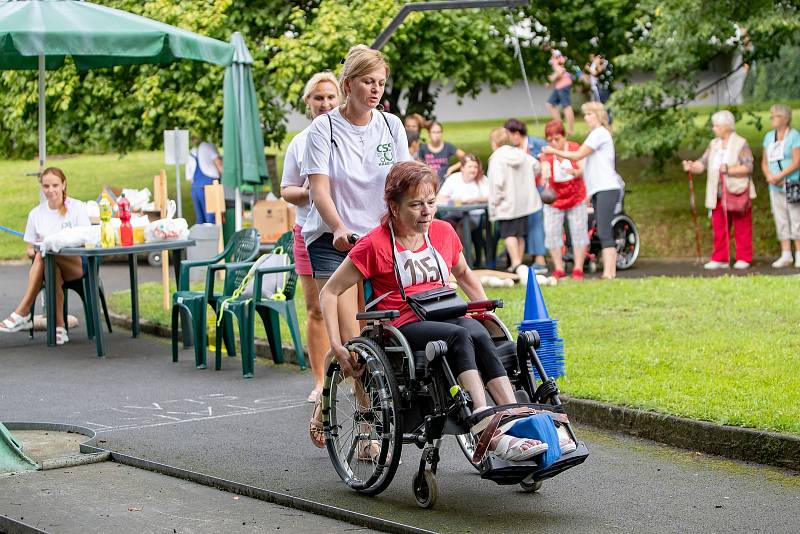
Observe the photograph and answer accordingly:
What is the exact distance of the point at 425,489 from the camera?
6277mm

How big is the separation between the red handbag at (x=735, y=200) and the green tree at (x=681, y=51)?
11.1 feet

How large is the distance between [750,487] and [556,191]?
987 centimetres

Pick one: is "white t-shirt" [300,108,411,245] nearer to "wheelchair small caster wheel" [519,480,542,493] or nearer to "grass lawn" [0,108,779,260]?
"wheelchair small caster wheel" [519,480,542,493]

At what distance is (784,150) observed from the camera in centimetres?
1638

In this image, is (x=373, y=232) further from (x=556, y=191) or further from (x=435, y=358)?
(x=556, y=191)

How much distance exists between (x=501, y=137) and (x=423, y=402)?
11.1 meters

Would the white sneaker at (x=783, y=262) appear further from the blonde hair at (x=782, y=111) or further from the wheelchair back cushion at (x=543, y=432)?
the wheelchair back cushion at (x=543, y=432)

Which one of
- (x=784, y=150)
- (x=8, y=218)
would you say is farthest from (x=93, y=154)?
(x=784, y=150)

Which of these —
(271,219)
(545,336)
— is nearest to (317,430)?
(545,336)

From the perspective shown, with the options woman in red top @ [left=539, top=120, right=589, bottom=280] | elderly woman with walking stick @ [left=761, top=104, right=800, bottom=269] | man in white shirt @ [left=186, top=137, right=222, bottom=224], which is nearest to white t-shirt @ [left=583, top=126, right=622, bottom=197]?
woman in red top @ [left=539, top=120, right=589, bottom=280]

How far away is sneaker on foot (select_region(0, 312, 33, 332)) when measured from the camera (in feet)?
43.8

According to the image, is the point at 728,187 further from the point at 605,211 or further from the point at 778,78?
the point at 778,78

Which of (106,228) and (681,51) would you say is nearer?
(106,228)

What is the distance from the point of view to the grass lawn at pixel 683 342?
799 cm
